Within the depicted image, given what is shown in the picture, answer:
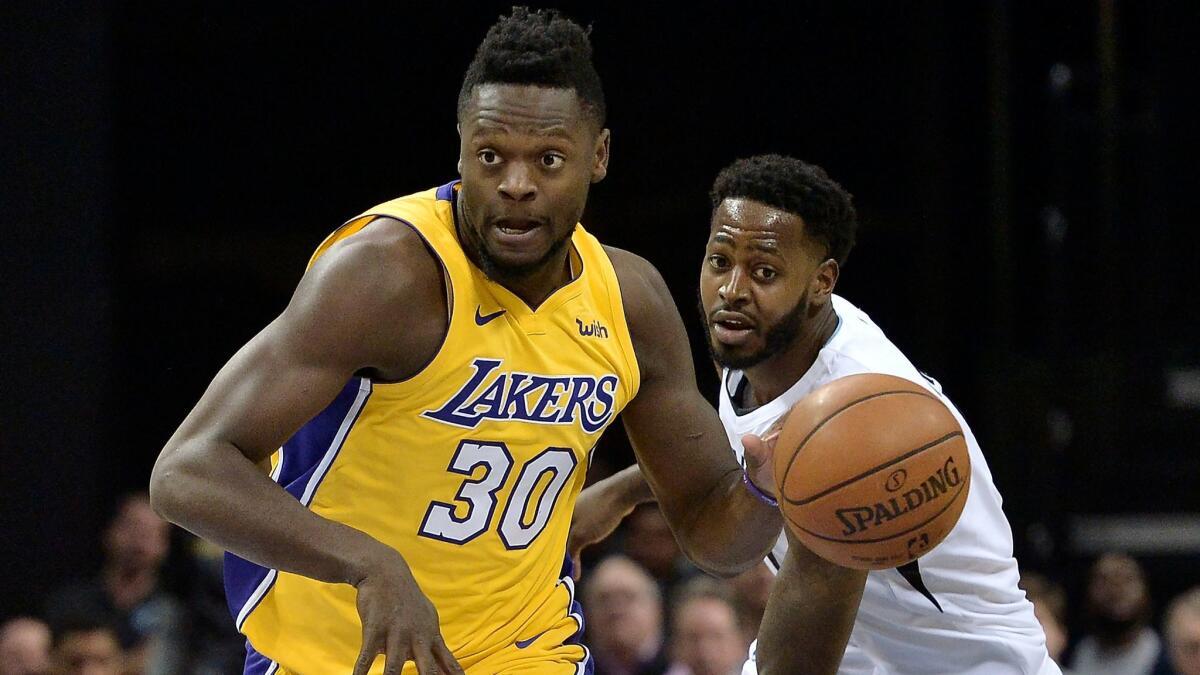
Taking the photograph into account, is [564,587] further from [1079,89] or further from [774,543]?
[1079,89]

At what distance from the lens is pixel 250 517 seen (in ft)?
Answer: 9.14

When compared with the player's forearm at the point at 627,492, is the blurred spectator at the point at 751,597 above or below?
below

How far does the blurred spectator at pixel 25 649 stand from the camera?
6008mm

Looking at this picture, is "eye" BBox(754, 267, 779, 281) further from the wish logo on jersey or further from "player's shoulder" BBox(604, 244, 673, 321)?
the wish logo on jersey

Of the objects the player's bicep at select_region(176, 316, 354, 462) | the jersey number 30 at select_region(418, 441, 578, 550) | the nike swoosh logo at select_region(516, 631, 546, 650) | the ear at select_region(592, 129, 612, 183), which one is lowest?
the nike swoosh logo at select_region(516, 631, 546, 650)

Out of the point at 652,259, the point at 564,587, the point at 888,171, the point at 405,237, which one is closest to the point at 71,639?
the point at 564,587

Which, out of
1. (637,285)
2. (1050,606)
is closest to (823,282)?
(637,285)

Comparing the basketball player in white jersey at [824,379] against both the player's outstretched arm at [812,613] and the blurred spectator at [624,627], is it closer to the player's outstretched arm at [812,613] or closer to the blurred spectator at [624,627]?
the player's outstretched arm at [812,613]

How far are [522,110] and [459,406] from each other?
0.58 m

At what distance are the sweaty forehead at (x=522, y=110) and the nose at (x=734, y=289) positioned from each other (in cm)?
70

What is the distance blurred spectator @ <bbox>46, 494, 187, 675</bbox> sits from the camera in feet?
22.3

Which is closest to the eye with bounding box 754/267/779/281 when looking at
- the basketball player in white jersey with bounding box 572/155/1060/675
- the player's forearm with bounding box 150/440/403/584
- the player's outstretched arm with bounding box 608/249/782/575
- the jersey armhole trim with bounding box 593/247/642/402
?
the basketball player in white jersey with bounding box 572/155/1060/675

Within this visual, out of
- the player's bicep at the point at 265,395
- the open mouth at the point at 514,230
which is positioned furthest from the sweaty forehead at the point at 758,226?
the player's bicep at the point at 265,395

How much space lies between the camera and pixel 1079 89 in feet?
26.9
